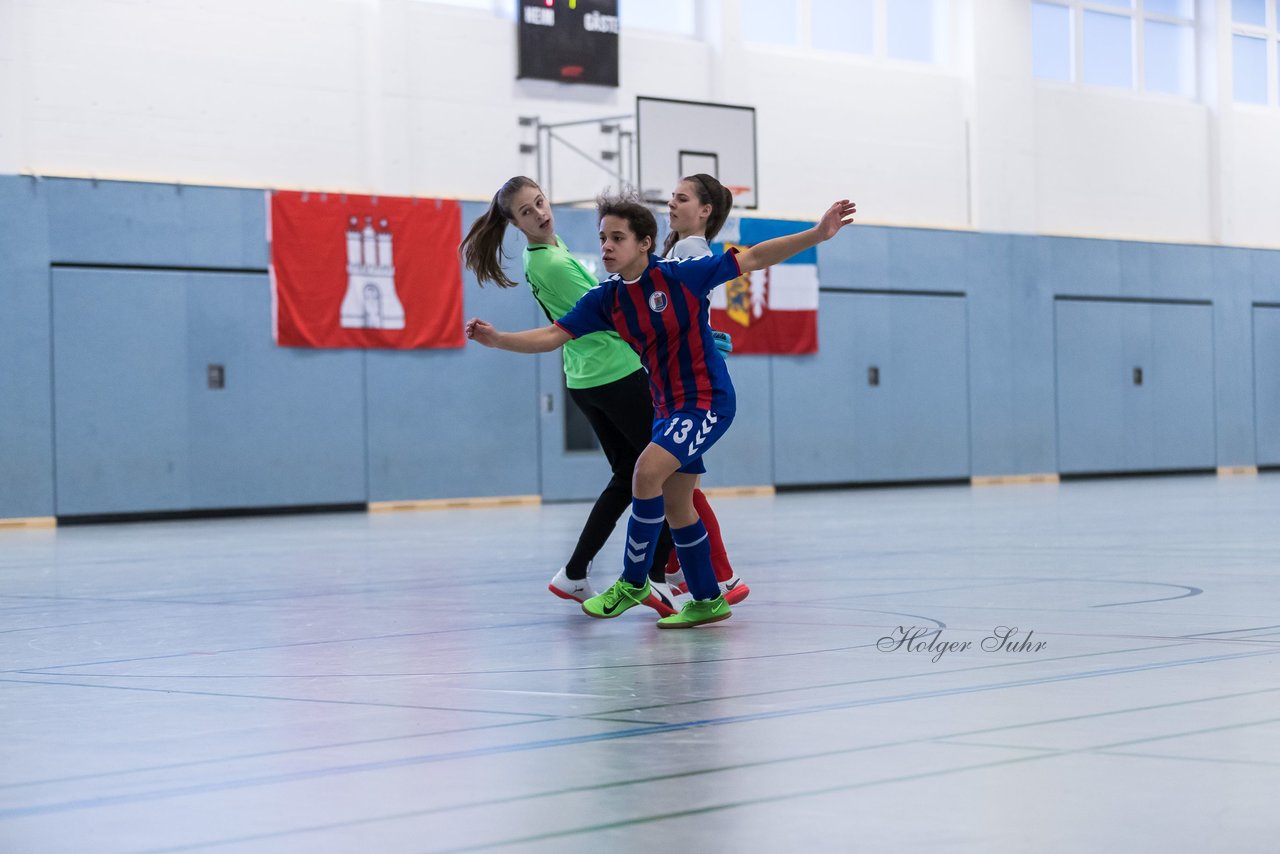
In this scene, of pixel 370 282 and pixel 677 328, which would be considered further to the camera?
pixel 370 282

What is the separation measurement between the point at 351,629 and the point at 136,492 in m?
12.0

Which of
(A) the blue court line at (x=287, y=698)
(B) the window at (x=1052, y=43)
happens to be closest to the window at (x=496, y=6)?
(B) the window at (x=1052, y=43)

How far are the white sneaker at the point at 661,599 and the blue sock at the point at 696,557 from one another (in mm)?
217

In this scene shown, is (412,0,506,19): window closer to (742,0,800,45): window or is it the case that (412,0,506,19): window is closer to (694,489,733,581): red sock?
(742,0,800,45): window

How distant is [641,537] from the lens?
18.9 feet

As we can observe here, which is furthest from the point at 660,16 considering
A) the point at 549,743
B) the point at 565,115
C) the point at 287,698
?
the point at 549,743

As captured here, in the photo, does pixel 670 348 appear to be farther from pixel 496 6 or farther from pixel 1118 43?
pixel 1118 43

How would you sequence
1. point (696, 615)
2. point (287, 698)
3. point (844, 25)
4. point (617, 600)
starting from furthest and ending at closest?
point (844, 25), point (617, 600), point (696, 615), point (287, 698)

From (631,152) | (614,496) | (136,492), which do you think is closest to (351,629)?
(614,496)

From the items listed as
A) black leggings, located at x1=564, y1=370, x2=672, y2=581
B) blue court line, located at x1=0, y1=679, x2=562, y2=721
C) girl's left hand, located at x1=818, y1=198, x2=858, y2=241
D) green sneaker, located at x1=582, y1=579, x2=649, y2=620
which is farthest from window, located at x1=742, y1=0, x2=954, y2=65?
blue court line, located at x1=0, y1=679, x2=562, y2=721

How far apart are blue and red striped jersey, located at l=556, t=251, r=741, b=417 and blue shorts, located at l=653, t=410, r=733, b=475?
34mm

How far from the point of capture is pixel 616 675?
14.6 feet

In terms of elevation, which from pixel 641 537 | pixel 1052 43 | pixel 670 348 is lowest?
pixel 641 537

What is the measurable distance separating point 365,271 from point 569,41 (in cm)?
380
